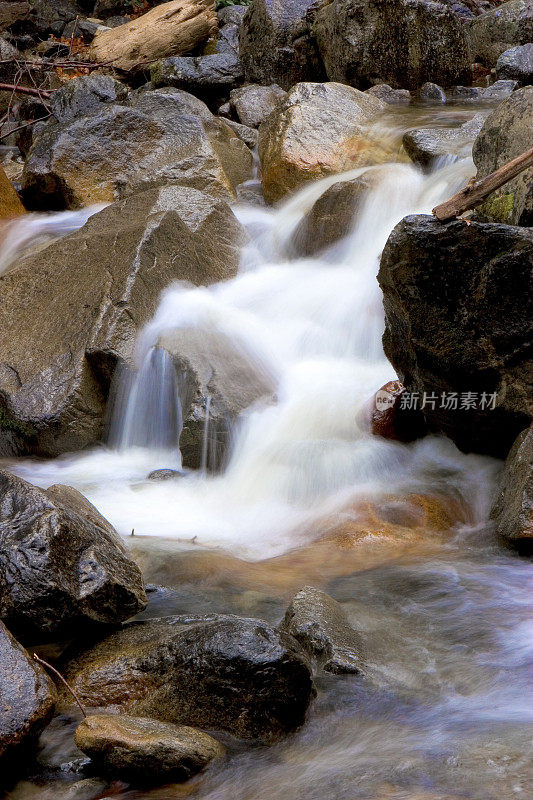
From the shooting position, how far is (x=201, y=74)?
40.9 ft

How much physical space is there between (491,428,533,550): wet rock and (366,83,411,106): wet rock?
7867mm

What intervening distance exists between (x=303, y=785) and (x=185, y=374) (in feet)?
12.6

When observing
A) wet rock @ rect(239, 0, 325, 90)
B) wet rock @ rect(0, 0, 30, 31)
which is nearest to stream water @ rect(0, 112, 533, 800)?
wet rock @ rect(239, 0, 325, 90)

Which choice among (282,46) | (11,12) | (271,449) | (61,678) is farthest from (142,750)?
(11,12)

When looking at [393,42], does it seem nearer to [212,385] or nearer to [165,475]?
[212,385]

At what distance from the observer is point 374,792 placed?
207 cm

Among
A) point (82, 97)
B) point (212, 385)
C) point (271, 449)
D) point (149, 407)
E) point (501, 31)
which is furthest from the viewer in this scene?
point (501, 31)

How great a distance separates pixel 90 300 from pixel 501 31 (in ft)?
33.9

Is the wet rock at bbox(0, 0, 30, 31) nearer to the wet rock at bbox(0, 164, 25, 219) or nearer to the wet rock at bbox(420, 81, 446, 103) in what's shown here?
the wet rock at bbox(0, 164, 25, 219)

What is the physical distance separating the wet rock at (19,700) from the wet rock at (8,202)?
7.67 m

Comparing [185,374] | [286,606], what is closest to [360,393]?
[185,374]

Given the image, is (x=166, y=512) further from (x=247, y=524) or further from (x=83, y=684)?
(x=83, y=684)

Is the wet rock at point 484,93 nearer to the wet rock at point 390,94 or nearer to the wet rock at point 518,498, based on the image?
the wet rock at point 390,94

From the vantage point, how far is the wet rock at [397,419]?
5.11 m
